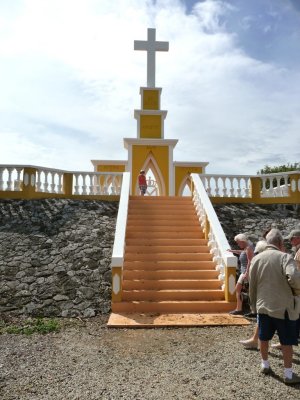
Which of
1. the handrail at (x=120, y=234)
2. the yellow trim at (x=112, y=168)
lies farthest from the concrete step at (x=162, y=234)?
the yellow trim at (x=112, y=168)

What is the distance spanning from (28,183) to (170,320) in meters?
6.99

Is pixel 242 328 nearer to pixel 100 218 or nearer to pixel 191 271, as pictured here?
pixel 191 271

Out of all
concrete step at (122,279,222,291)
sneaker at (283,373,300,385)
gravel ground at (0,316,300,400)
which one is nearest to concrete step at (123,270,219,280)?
concrete step at (122,279,222,291)

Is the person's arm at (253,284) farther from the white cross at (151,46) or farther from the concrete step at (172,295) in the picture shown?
Result: the white cross at (151,46)

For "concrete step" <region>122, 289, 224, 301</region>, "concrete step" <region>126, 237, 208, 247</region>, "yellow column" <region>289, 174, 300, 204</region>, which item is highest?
"yellow column" <region>289, 174, 300, 204</region>

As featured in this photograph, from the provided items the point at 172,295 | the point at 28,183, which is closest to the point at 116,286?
the point at 172,295

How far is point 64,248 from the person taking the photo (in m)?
8.98

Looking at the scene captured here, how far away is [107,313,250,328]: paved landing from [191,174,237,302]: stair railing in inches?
30.3

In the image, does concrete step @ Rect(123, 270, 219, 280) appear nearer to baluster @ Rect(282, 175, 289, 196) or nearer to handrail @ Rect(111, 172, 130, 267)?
handrail @ Rect(111, 172, 130, 267)

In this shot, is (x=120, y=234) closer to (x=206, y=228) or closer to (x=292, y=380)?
(x=206, y=228)

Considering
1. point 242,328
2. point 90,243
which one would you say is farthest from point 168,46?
point 242,328

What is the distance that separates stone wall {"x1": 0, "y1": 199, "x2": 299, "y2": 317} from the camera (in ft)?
23.6

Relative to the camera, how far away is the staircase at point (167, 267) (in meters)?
7.05

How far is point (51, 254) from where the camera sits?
8.74 meters
